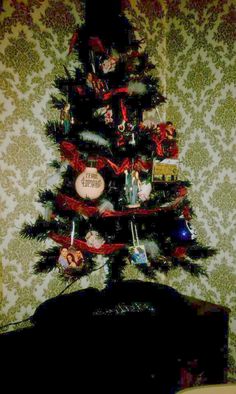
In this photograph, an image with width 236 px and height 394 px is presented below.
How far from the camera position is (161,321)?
4.81 ft

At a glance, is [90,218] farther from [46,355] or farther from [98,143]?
[46,355]

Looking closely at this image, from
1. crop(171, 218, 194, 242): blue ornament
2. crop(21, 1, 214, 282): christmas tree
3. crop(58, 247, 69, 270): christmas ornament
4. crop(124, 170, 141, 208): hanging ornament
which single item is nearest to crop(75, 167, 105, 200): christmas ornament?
crop(21, 1, 214, 282): christmas tree

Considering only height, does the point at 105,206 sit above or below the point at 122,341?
above

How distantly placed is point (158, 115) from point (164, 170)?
32 centimetres

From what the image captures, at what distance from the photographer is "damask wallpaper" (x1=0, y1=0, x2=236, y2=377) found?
5.36ft

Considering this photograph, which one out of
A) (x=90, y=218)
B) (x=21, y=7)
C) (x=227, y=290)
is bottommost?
(x=227, y=290)

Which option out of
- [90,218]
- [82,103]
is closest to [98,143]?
[82,103]

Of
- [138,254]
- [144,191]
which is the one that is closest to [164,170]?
[144,191]

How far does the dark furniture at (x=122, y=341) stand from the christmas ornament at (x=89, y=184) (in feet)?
1.44

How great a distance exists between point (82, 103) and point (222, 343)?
1291mm

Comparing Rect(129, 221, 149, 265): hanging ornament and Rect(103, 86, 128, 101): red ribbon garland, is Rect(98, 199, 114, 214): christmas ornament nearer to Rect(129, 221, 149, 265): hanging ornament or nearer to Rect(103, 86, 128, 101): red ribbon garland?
Rect(129, 221, 149, 265): hanging ornament

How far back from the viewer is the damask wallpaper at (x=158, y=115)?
5.36 feet

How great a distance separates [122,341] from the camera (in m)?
1.36

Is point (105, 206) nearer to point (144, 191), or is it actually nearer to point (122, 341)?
point (144, 191)
